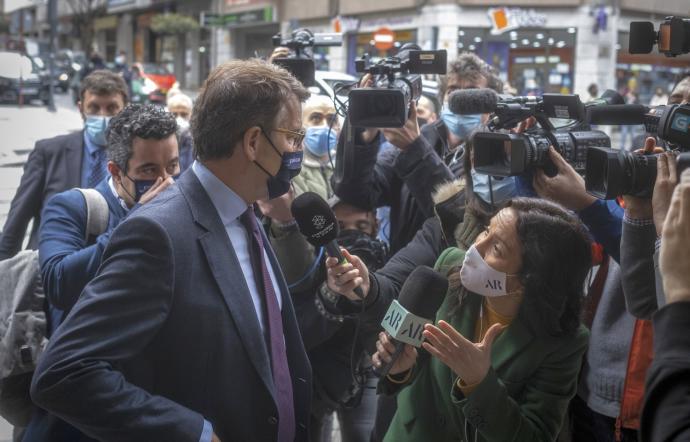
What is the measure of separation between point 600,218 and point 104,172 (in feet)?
8.09

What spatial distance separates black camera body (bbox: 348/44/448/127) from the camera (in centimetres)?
294

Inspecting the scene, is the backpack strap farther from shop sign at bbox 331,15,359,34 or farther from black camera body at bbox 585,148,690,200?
shop sign at bbox 331,15,359,34

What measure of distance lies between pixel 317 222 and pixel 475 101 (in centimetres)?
79

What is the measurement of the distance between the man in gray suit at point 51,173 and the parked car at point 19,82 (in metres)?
0.65

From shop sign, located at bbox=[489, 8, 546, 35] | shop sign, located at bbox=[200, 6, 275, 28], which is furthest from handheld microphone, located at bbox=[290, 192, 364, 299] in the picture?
shop sign, located at bbox=[200, 6, 275, 28]

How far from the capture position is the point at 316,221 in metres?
2.33

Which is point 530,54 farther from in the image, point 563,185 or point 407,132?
point 563,185

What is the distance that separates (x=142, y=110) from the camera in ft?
9.96

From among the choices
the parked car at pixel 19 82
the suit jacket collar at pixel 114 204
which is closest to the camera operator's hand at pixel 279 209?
the suit jacket collar at pixel 114 204

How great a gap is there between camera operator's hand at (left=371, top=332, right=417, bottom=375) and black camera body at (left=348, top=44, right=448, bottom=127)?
36.9 inches

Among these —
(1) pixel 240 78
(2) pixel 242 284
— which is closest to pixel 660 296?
(2) pixel 242 284

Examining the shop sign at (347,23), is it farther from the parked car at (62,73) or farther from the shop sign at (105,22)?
the shop sign at (105,22)

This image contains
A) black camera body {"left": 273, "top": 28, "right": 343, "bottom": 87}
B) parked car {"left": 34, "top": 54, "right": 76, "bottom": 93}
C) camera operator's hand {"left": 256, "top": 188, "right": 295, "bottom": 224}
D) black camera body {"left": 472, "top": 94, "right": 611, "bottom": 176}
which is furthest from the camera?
Result: parked car {"left": 34, "top": 54, "right": 76, "bottom": 93}

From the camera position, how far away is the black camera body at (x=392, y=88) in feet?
9.63
